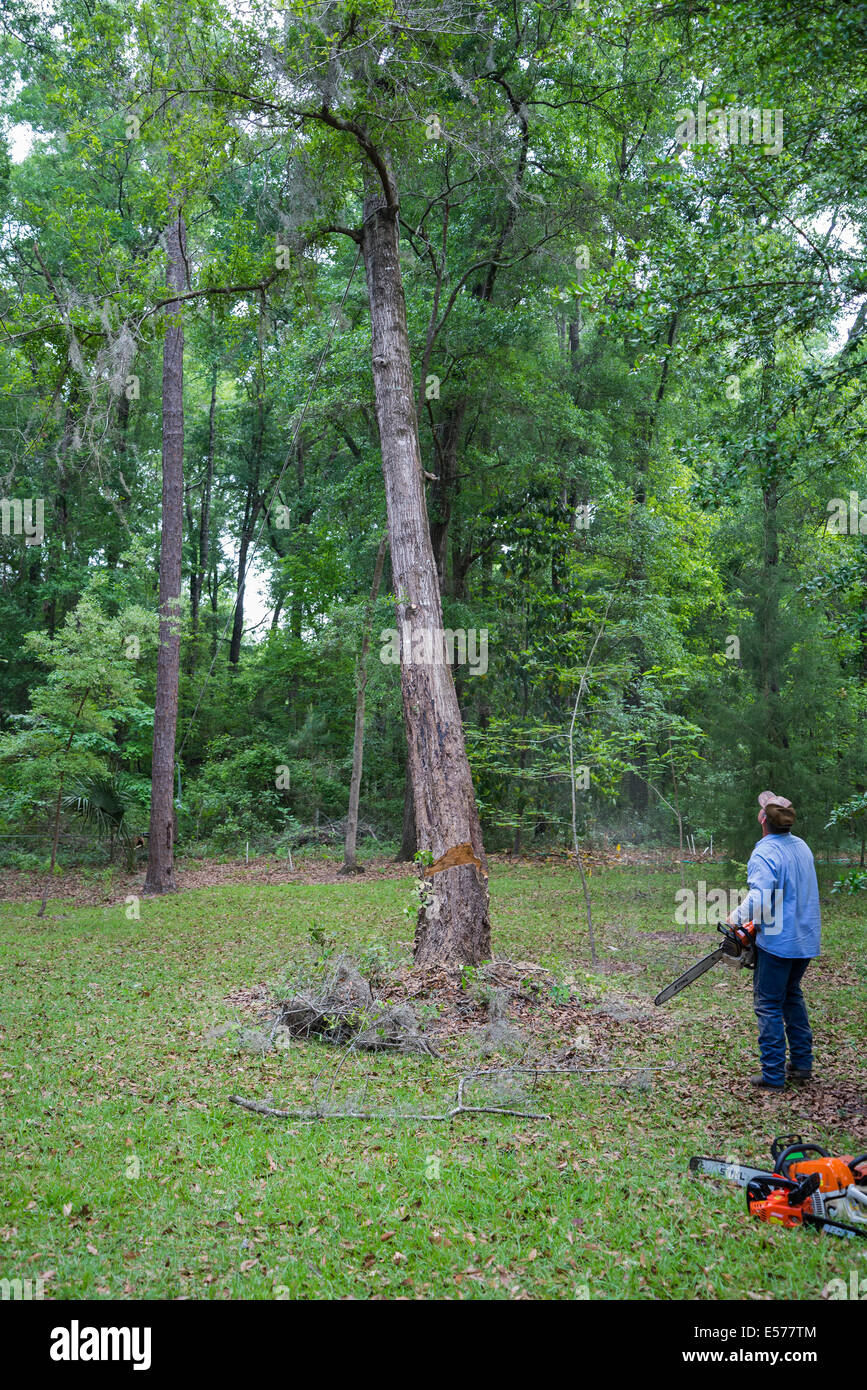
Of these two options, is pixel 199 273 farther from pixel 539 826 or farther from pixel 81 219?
pixel 539 826

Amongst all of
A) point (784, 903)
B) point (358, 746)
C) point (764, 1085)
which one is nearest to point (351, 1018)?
point (764, 1085)

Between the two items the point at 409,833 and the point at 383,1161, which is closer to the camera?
the point at 383,1161

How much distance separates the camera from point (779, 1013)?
5.30 m

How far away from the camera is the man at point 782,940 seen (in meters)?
5.24

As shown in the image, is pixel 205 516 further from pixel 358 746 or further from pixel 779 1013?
pixel 779 1013

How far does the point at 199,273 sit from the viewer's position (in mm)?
9117

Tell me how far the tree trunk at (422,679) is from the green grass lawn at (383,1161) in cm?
127

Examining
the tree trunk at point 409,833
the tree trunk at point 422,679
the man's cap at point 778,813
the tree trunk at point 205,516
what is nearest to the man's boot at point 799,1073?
the man's cap at point 778,813

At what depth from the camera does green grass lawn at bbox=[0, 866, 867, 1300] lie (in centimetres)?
342

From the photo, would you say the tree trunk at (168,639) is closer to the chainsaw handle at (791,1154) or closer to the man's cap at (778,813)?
the man's cap at (778,813)

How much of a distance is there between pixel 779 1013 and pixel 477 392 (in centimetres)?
1336

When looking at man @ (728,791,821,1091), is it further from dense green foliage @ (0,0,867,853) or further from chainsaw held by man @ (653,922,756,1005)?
dense green foliage @ (0,0,867,853)

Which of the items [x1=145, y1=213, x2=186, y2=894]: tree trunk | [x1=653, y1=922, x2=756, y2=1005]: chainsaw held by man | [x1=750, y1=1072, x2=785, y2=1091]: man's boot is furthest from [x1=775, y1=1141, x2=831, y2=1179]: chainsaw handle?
[x1=145, y1=213, x2=186, y2=894]: tree trunk
